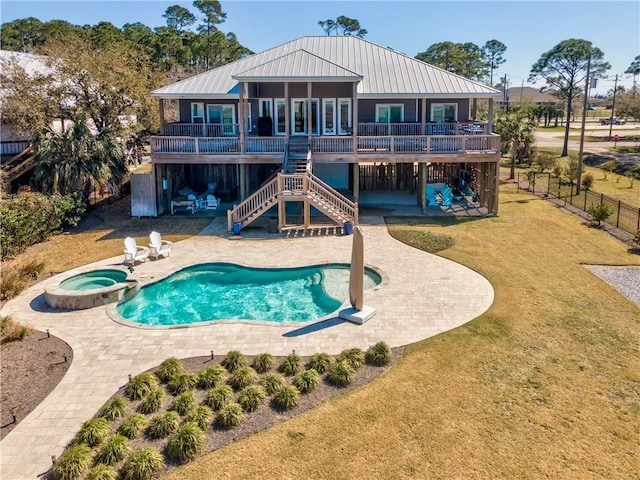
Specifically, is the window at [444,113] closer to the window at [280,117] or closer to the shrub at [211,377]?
the window at [280,117]

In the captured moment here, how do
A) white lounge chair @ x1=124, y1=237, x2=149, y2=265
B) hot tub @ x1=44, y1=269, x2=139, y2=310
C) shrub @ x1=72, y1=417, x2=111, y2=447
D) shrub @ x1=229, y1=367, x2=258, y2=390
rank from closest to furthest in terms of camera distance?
shrub @ x1=72, y1=417, x2=111, y2=447
shrub @ x1=229, y1=367, x2=258, y2=390
hot tub @ x1=44, y1=269, x2=139, y2=310
white lounge chair @ x1=124, y1=237, x2=149, y2=265

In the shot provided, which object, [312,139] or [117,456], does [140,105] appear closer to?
[312,139]

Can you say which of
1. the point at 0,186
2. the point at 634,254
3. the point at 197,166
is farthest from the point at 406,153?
the point at 0,186

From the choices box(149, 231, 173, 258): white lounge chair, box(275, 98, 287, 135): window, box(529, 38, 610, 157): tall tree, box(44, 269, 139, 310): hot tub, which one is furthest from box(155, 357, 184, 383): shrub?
box(529, 38, 610, 157): tall tree

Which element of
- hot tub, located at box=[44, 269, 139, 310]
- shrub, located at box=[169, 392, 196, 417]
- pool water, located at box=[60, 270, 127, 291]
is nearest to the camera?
shrub, located at box=[169, 392, 196, 417]

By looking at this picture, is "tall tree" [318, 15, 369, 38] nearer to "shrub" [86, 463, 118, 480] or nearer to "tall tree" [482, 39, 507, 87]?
"tall tree" [482, 39, 507, 87]
